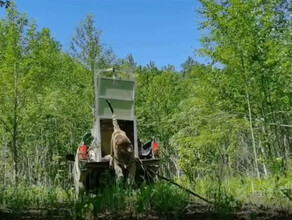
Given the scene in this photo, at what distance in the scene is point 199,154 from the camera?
19.4 metres

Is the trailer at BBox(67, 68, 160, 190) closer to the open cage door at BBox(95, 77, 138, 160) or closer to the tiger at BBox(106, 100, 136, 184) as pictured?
the open cage door at BBox(95, 77, 138, 160)

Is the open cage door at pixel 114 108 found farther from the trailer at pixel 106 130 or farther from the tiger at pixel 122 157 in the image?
the tiger at pixel 122 157

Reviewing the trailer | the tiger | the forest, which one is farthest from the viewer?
the trailer

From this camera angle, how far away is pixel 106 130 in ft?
37.6

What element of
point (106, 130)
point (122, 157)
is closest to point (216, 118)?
point (106, 130)

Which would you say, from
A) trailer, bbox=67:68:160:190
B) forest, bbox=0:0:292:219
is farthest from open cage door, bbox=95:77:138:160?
forest, bbox=0:0:292:219

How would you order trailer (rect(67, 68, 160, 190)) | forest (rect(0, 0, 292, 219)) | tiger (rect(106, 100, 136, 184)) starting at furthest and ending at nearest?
trailer (rect(67, 68, 160, 190)) → tiger (rect(106, 100, 136, 184)) → forest (rect(0, 0, 292, 219))

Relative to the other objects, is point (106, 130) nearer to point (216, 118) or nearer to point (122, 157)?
point (122, 157)

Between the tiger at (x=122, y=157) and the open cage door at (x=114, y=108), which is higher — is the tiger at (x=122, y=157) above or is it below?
below

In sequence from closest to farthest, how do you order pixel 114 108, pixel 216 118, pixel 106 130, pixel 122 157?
pixel 122 157 → pixel 114 108 → pixel 106 130 → pixel 216 118

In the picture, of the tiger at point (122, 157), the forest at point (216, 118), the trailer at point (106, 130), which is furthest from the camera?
the trailer at point (106, 130)

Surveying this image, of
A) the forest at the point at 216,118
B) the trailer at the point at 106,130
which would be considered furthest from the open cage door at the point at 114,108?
the forest at the point at 216,118

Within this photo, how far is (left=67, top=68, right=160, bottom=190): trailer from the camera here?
11.0m

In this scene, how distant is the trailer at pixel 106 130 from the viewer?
434 inches
